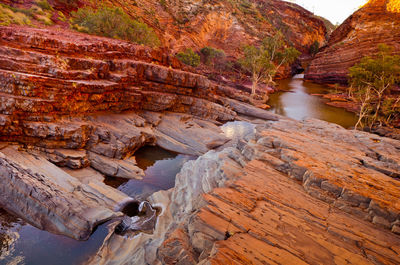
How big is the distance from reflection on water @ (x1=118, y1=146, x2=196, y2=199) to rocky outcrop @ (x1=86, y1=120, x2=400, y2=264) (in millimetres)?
1707

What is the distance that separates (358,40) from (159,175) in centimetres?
6334

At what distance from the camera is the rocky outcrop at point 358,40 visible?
4812cm

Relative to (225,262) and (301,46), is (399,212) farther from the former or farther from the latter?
(301,46)

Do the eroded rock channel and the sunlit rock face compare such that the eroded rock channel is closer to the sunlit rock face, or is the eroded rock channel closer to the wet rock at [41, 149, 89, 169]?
the wet rock at [41, 149, 89, 169]

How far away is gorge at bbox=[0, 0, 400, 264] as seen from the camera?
5.73 m

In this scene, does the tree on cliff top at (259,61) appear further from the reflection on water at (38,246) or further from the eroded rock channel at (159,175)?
the reflection on water at (38,246)

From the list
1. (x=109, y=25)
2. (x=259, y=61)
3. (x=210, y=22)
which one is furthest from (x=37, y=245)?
(x=210, y=22)

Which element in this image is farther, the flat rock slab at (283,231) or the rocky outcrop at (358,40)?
the rocky outcrop at (358,40)

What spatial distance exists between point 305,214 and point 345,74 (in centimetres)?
5808

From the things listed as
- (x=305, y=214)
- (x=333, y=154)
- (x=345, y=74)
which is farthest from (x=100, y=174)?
(x=345, y=74)

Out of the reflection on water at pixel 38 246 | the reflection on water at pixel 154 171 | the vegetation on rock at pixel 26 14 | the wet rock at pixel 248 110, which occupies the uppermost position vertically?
the vegetation on rock at pixel 26 14

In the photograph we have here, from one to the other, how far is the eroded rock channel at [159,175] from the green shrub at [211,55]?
33.9 meters

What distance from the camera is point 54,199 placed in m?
8.86

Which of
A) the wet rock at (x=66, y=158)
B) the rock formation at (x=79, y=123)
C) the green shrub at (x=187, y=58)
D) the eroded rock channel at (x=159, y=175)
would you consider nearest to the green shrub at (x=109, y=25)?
the rock formation at (x=79, y=123)
